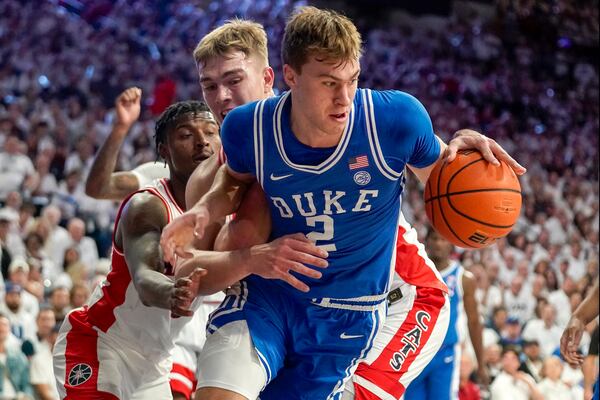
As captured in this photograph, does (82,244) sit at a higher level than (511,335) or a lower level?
higher

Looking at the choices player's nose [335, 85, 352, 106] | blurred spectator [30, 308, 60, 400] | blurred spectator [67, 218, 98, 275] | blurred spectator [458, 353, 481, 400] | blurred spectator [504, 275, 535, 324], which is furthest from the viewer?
blurred spectator [504, 275, 535, 324]

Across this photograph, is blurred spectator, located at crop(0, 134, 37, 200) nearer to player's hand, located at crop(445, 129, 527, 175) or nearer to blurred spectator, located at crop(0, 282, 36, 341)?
blurred spectator, located at crop(0, 282, 36, 341)

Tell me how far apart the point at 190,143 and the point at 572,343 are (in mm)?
2208

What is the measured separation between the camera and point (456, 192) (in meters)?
3.77

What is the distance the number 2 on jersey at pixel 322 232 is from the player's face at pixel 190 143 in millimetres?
895

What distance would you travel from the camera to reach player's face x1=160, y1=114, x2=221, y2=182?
14.6 ft

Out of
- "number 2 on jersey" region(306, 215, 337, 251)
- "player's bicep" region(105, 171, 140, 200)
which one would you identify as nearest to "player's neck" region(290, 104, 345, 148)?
"number 2 on jersey" region(306, 215, 337, 251)

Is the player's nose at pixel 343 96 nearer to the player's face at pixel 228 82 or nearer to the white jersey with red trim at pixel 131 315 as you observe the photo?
the player's face at pixel 228 82

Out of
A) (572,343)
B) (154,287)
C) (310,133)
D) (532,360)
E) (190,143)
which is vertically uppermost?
(310,133)

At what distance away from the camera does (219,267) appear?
3674mm

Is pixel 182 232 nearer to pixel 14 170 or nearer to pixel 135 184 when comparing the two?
pixel 135 184

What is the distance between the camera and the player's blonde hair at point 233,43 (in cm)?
448

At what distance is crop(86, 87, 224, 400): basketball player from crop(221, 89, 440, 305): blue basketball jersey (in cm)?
142

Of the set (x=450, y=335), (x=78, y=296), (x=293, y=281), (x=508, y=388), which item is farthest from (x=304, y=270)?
(x=508, y=388)
